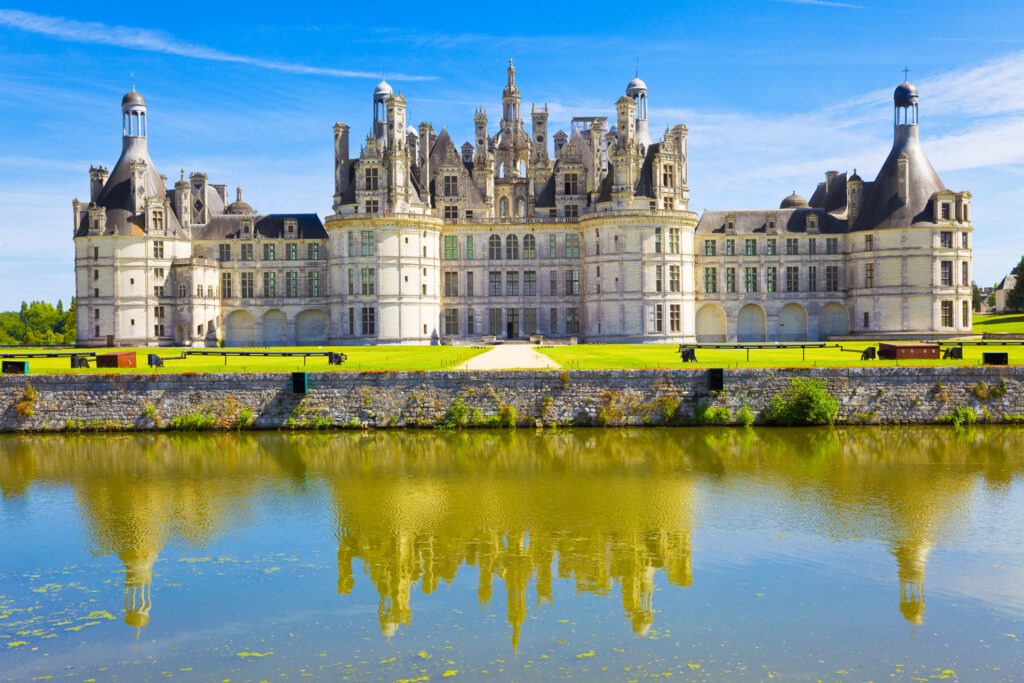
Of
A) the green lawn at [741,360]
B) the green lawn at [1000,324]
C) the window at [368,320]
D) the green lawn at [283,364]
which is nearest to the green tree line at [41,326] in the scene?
the window at [368,320]

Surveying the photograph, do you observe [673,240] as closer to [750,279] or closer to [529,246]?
[750,279]

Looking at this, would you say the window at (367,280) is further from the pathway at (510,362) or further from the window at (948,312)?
the window at (948,312)

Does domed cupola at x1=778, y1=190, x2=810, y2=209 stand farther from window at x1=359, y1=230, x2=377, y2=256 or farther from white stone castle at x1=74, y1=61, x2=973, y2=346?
window at x1=359, y1=230, x2=377, y2=256

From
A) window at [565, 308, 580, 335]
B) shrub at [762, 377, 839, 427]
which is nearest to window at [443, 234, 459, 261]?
window at [565, 308, 580, 335]

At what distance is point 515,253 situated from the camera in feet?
213

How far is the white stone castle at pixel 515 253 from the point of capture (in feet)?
199

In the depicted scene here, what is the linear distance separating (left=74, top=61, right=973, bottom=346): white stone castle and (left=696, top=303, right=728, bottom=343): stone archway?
160 millimetres

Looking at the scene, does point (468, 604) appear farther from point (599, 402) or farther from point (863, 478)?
point (599, 402)

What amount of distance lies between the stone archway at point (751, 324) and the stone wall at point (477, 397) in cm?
3307

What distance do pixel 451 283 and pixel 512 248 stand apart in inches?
195

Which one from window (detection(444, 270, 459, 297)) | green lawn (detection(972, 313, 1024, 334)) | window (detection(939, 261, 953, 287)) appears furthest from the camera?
green lawn (detection(972, 313, 1024, 334))

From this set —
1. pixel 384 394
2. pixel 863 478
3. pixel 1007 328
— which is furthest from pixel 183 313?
pixel 1007 328

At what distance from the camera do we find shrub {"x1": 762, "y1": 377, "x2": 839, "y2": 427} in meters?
32.2

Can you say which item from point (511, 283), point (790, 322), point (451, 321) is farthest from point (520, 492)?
point (790, 322)
